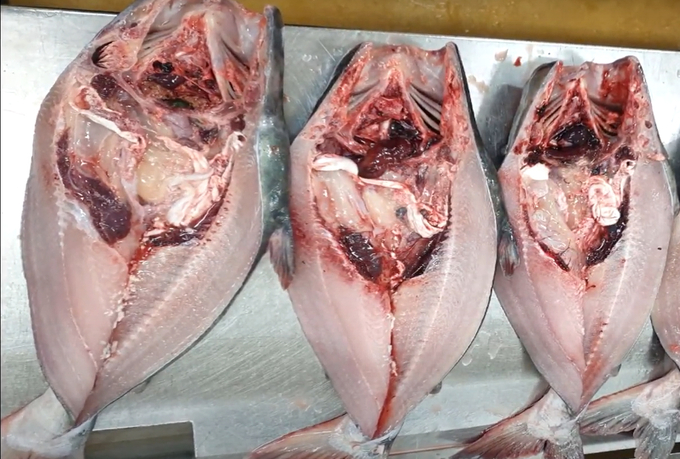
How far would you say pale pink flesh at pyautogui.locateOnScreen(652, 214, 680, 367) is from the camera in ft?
7.90

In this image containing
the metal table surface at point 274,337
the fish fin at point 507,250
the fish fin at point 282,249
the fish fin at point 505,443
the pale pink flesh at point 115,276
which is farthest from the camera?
the fish fin at point 505,443

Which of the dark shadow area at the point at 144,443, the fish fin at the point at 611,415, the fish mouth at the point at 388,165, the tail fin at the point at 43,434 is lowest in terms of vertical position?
the dark shadow area at the point at 144,443

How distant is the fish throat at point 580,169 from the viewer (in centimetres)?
217

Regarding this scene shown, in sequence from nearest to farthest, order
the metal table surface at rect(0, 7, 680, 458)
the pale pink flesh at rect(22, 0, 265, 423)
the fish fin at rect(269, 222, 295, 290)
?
the pale pink flesh at rect(22, 0, 265, 423)
the fish fin at rect(269, 222, 295, 290)
the metal table surface at rect(0, 7, 680, 458)

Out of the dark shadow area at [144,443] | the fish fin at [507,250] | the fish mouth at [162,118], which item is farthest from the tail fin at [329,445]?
the fish mouth at [162,118]

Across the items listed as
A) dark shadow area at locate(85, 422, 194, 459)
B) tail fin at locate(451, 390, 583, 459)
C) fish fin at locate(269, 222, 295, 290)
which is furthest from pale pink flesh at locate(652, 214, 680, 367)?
dark shadow area at locate(85, 422, 194, 459)

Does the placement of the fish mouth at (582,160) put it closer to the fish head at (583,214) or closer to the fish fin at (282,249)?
the fish head at (583,214)

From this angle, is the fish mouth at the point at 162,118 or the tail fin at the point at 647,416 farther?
the tail fin at the point at 647,416

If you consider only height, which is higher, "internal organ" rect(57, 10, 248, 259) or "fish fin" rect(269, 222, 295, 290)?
"internal organ" rect(57, 10, 248, 259)

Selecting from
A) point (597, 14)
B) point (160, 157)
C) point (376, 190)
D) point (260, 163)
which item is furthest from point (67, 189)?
point (597, 14)

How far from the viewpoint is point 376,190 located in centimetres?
200

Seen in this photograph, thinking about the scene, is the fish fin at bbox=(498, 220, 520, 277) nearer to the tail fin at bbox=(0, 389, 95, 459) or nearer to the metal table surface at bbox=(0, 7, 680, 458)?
the metal table surface at bbox=(0, 7, 680, 458)

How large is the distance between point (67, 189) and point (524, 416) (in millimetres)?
1885

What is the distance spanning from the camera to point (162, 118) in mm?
1830
